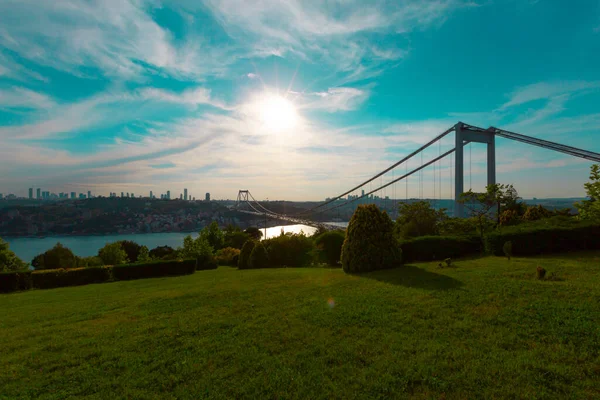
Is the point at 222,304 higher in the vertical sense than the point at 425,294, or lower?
lower

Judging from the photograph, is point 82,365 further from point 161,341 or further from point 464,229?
point 464,229

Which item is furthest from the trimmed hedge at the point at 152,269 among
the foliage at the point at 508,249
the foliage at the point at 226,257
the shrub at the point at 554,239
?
the shrub at the point at 554,239

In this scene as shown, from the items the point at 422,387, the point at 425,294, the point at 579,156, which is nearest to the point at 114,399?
the point at 422,387

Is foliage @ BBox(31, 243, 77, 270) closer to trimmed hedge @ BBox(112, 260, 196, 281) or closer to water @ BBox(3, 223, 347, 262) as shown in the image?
trimmed hedge @ BBox(112, 260, 196, 281)

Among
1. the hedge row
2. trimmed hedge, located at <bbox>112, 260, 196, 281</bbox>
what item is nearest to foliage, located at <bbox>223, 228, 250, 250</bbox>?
trimmed hedge, located at <bbox>112, 260, 196, 281</bbox>

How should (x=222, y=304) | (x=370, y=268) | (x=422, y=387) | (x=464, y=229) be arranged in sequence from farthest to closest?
(x=464, y=229) → (x=370, y=268) → (x=222, y=304) → (x=422, y=387)

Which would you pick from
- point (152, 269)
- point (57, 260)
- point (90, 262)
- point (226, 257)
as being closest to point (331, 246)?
point (152, 269)
